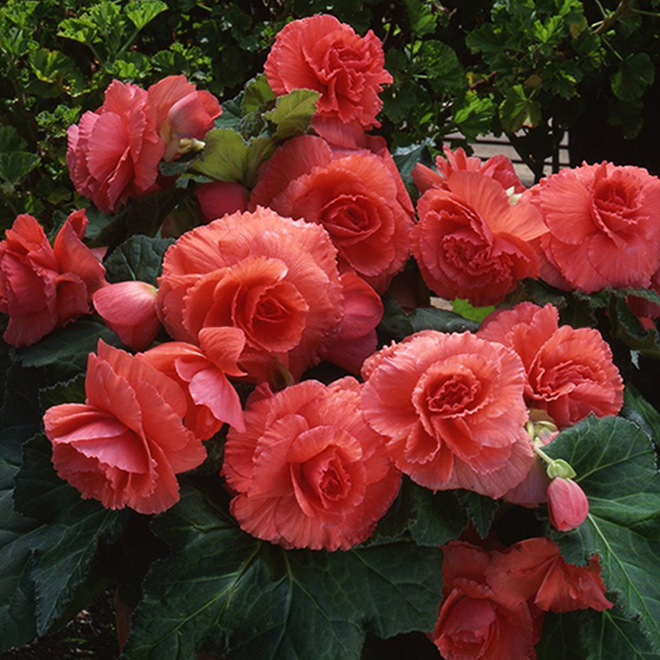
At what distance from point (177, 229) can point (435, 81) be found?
0.96 m

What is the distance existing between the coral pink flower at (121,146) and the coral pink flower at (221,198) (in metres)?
0.05

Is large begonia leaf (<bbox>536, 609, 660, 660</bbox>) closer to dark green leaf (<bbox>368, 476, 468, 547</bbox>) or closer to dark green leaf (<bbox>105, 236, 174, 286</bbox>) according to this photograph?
dark green leaf (<bbox>368, 476, 468, 547</bbox>)

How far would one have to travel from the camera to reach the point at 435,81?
166 centimetres

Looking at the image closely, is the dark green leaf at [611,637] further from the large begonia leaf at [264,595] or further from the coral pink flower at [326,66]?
the coral pink flower at [326,66]

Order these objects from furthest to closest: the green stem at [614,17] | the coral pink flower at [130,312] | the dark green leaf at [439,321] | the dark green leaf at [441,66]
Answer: the green stem at [614,17], the dark green leaf at [441,66], the dark green leaf at [439,321], the coral pink flower at [130,312]

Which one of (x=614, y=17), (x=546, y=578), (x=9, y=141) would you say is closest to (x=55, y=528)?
(x=546, y=578)

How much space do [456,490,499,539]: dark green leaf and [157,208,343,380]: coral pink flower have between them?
0.15 m

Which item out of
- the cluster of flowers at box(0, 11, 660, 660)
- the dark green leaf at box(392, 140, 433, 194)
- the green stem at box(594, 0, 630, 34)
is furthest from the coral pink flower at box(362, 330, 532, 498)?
the green stem at box(594, 0, 630, 34)

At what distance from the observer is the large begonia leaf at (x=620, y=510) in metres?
0.59

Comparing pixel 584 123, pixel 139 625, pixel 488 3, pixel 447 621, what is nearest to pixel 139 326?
pixel 139 625

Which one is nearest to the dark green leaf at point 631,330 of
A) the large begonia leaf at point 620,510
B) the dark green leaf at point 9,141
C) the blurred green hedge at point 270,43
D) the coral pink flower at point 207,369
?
the large begonia leaf at point 620,510

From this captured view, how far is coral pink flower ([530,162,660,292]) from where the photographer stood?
762 mm

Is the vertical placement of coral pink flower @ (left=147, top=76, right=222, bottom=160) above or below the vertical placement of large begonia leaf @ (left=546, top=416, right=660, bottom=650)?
above

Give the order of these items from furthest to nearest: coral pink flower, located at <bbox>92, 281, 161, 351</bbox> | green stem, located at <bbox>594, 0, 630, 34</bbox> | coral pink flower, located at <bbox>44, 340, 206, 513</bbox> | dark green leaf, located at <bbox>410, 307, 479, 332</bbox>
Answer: green stem, located at <bbox>594, 0, 630, 34</bbox>
dark green leaf, located at <bbox>410, 307, 479, 332</bbox>
coral pink flower, located at <bbox>92, 281, 161, 351</bbox>
coral pink flower, located at <bbox>44, 340, 206, 513</bbox>
